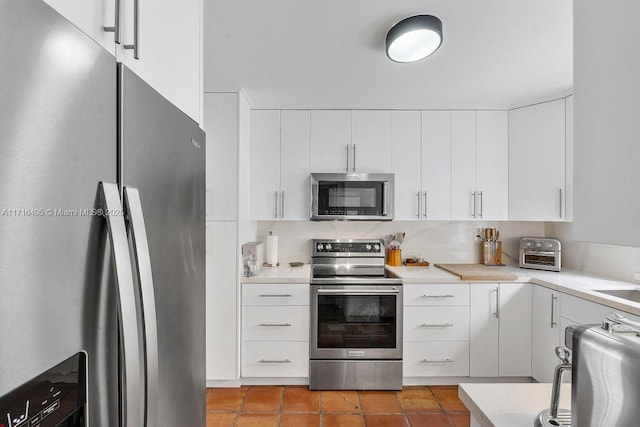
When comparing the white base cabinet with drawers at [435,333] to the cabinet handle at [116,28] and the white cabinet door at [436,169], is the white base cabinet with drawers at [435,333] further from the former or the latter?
the cabinet handle at [116,28]

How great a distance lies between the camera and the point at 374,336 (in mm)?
2846

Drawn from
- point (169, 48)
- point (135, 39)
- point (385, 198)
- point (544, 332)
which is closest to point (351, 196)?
point (385, 198)

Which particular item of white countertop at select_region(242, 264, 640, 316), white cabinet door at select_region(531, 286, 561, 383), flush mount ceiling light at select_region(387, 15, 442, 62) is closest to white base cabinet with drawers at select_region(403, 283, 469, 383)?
white countertop at select_region(242, 264, 640, 316)

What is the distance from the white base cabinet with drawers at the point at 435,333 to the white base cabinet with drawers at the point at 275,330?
31.3 inches

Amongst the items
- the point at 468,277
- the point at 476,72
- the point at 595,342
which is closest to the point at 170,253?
the point at 595,342

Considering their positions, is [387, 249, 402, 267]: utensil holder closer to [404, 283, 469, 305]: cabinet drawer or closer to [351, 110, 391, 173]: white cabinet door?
[404, 283, 469, 305]: cabinet drawer

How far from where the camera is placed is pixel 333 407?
259cm

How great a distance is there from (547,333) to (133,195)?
2.99 meters

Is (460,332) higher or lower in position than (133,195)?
lower

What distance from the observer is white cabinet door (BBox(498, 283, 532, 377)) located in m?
2.82

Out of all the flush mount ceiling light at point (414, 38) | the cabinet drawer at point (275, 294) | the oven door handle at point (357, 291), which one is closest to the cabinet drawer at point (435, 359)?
the oven door handle at point (357, 291)

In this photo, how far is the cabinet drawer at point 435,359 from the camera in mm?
2834

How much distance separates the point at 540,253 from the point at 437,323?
1167 millimetres

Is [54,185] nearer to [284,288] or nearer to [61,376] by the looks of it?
[61,376]
